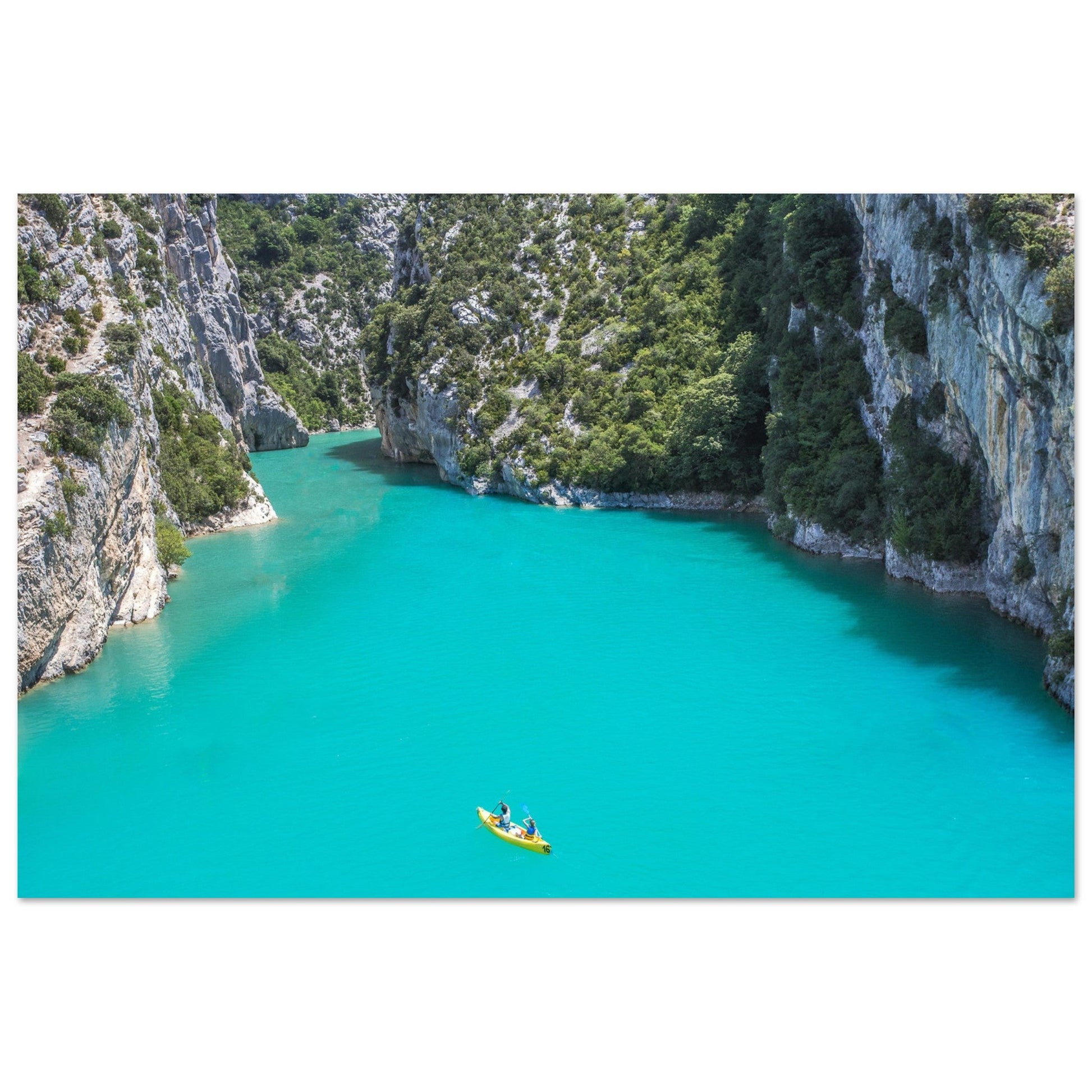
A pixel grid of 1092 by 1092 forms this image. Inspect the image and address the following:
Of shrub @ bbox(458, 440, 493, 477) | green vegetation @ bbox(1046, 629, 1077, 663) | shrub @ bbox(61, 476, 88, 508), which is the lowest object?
green vegetation @ bbox(1046, 629, 1077, 663)

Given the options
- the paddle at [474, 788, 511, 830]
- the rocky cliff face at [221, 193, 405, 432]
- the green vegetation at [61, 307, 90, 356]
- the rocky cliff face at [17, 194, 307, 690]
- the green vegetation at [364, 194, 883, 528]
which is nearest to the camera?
the paddle at [474, 788, 511, 830]

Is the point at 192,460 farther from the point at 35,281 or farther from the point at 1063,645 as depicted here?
the point at 1063,645

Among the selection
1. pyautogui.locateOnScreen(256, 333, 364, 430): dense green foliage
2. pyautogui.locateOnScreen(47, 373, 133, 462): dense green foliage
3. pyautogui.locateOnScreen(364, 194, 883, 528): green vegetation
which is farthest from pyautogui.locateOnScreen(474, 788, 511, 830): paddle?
pyautogui.locateOnScreen(256, 333, 364, 430): dense green foliage

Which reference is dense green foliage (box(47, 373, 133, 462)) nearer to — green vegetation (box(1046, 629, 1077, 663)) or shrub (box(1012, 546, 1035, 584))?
green vegetation (box(1046, 629, 1077, 663))

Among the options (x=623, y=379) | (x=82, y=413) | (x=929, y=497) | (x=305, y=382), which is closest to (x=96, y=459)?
(x=82, y=413)

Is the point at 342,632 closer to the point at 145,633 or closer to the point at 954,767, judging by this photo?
the point at 145,633

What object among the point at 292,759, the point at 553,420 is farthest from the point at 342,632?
A: the point at 553,420

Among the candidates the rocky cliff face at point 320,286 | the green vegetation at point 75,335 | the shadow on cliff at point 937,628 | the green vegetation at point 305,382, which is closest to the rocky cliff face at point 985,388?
the shadow on cliff at point 937,628
